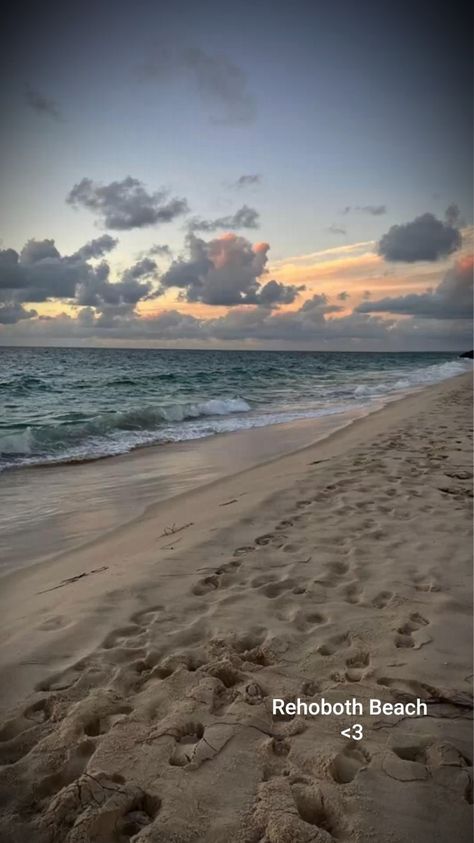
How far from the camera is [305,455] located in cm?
1044

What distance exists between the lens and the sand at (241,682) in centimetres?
204

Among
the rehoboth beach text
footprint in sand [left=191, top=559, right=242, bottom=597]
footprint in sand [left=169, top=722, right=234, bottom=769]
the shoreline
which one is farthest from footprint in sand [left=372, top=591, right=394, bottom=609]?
the shoreline

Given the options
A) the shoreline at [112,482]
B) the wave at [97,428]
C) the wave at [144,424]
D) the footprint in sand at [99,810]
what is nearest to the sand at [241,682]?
the footprint in sand at [99,810]

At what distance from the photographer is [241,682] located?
2830 millimetres

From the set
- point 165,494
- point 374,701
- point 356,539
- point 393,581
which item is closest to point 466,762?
point 374,701

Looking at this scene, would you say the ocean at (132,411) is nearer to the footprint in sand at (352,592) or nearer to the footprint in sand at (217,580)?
the footprint in sand at (217,580)

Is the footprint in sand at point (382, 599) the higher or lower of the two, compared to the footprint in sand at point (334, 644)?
higher

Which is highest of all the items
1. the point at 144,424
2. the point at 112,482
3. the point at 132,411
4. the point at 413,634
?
the point at 132,411

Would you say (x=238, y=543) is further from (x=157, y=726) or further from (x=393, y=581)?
(x=157, y=726)

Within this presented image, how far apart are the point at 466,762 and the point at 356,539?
274cm

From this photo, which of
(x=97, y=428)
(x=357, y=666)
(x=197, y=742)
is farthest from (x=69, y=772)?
(x=97, y=428)

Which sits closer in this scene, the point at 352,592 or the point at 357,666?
the point at 357,666

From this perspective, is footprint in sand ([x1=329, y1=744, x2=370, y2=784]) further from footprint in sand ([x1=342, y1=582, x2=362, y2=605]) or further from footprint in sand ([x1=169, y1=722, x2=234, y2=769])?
footprint in sand ([x1=342, y1=582, x2=362, y2=605])

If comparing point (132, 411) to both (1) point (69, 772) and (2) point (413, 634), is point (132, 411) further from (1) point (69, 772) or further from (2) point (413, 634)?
(1) point (69, 772)
